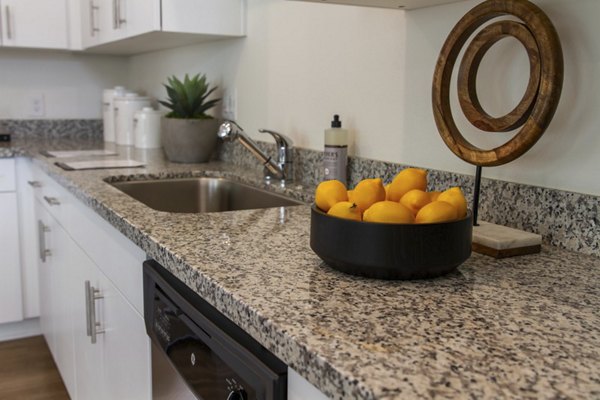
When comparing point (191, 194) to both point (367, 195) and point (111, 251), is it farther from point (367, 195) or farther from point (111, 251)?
point (367, 195)

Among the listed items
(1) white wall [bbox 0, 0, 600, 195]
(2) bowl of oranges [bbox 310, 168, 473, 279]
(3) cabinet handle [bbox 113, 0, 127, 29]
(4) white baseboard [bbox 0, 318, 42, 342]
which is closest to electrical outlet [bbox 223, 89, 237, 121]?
(1) white wall [bbox 0, 0, 600, 195]

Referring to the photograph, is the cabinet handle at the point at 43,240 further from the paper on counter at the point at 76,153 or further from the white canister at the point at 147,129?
the white canister at the point at 147,129

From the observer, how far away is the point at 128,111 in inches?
112

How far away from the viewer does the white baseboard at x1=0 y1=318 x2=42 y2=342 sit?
2756 millimetres

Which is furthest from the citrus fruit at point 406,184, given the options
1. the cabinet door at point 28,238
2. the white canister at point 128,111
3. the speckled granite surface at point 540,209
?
the white canister at point 128,111

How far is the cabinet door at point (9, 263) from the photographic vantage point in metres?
2.60

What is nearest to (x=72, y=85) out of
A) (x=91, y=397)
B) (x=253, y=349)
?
(x=91, y=397)

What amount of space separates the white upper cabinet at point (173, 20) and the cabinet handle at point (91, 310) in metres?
0.91

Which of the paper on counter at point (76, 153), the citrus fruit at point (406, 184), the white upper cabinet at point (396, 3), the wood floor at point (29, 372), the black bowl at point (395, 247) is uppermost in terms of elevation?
the white upper cabinet at point (396, 3)

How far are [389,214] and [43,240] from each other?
1966mm

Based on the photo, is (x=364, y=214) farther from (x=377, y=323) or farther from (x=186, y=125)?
(x=186, y=125)

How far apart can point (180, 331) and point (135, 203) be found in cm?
50

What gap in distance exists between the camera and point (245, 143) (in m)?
1.84

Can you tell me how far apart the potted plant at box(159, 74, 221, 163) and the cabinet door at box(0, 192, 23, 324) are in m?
0.85
